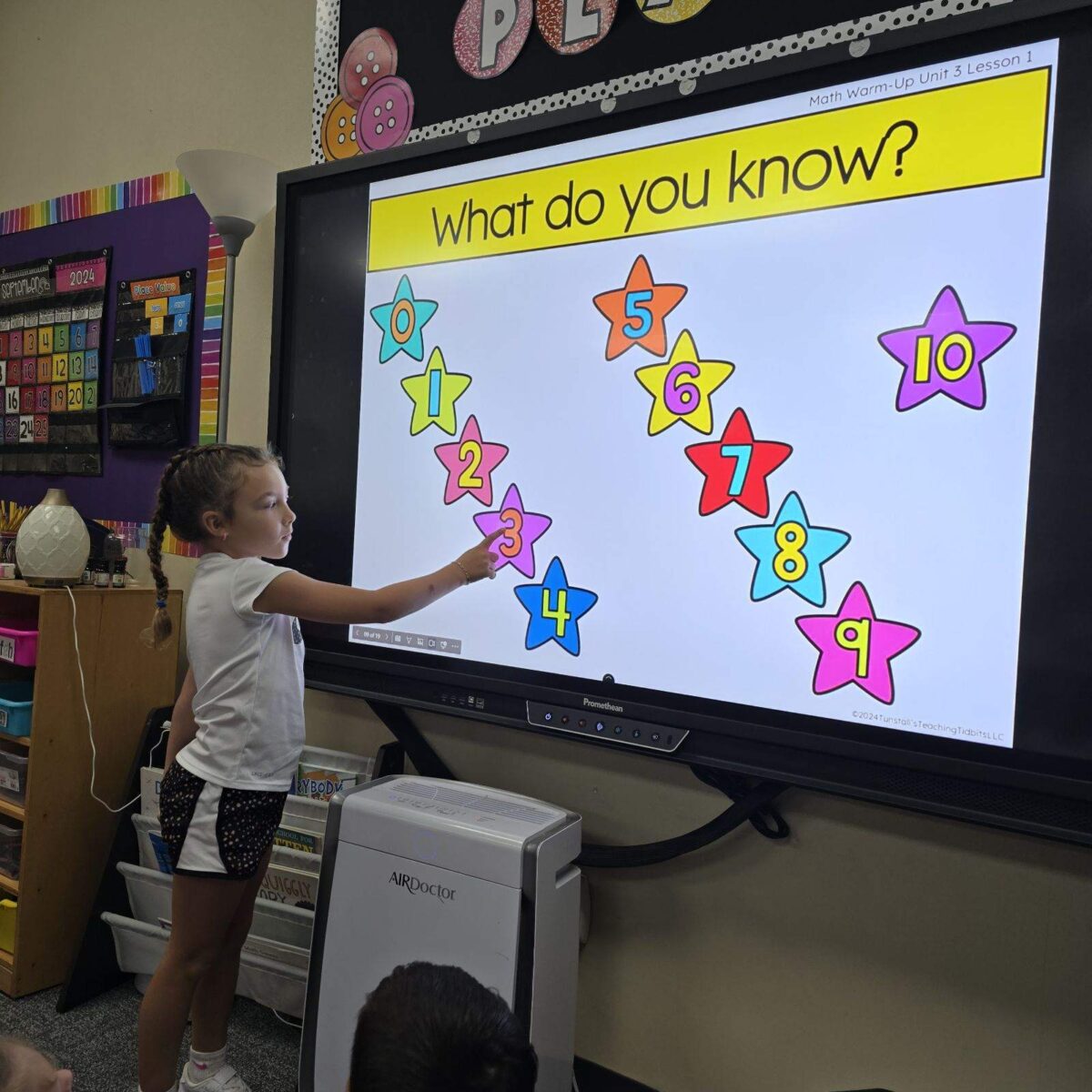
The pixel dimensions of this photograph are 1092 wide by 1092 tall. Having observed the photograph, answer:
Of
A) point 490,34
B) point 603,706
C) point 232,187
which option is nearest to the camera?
point 603,706

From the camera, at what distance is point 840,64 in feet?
4.29

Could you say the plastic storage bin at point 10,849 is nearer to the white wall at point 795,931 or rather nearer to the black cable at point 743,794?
the white wall at point 795,931

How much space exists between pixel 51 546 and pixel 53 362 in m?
0.93

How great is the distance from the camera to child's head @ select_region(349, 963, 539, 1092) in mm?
699

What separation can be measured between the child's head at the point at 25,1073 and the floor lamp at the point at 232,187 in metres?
1.77

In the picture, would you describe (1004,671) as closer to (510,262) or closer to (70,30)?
(510,262)

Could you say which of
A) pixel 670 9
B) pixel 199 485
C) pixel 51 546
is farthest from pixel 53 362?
pixel 670 9

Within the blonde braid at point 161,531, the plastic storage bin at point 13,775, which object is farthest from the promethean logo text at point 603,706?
the plastic storage bin at point 13,775

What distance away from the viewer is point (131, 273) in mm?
2580

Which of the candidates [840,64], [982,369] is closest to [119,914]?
[982,369]

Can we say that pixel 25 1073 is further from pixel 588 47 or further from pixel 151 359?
pixel 151 359

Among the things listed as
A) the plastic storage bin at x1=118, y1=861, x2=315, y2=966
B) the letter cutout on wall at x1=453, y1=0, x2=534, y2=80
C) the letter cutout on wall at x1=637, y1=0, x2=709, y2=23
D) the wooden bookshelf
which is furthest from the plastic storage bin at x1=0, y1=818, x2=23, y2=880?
the letter cutout on wall at x1=637, y1=0, x2=709, y2=23

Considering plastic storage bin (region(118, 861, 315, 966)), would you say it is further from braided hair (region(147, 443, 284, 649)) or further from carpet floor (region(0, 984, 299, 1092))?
braided hair (region(147, 443, 284, 649))

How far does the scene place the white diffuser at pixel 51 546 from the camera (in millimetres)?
2111
